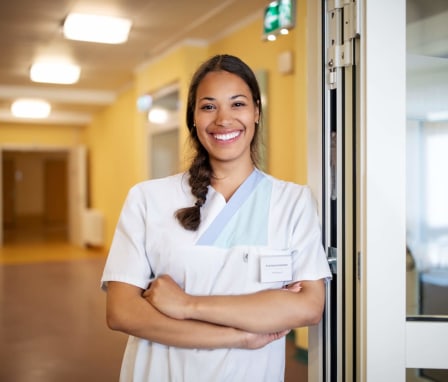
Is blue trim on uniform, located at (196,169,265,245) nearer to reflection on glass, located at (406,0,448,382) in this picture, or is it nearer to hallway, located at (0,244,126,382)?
reflection on glass, located at (406,0,448,382)

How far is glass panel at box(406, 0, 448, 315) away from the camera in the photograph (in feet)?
4.68

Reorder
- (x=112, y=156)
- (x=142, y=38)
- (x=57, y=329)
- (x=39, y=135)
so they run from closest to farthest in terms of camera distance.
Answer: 1. (x=57, y=329)
2. (x=142, y=38)
3. (x=112, y=156)
4. (x=39, y=135)

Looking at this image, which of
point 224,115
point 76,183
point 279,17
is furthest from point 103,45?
point 76,183

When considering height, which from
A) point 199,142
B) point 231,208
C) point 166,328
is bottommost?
point 166,328

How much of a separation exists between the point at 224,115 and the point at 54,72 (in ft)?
20.0

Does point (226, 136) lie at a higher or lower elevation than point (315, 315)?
higher

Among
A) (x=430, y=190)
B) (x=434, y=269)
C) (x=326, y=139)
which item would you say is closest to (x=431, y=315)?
(x=434, y=269)

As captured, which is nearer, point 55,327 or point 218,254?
point 218,254

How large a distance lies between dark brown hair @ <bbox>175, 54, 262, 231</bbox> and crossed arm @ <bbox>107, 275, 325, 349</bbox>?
194 millimetres

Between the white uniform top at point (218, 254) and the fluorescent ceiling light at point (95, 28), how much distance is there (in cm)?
381

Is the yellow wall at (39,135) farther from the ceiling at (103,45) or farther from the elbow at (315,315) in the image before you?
the elbow at (315,315)

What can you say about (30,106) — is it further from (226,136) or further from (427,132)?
(427,132)

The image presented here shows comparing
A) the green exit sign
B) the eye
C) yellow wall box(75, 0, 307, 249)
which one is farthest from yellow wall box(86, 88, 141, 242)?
the eye

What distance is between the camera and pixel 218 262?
57.0 inches
